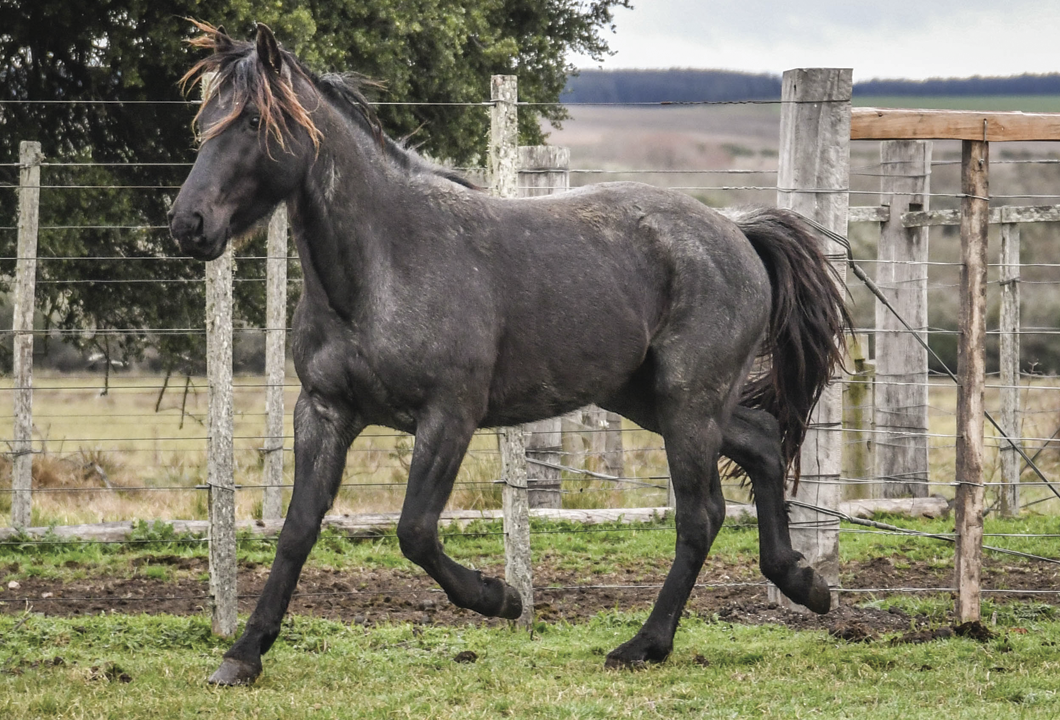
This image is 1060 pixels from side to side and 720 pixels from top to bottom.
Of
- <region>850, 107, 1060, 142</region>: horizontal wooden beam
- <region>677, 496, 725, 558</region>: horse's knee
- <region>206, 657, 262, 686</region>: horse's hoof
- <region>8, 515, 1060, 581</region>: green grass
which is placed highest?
<region>850, 107, 1060, 142</region>: horizontal wooden beam

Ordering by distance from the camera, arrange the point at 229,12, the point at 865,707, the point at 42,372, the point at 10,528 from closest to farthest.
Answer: the point at 865,707 → the point at 10,528 → the point at 229,12 → the point at 42,372

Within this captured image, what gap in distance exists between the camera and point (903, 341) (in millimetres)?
10758

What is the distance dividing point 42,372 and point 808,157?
26.9m

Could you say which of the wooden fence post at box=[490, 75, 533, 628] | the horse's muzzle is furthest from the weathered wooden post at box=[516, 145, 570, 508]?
the horse's muzzle

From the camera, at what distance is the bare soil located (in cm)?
682

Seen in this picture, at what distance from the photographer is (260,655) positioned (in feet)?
17.3

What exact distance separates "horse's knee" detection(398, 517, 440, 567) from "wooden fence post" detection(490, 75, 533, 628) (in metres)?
1.47

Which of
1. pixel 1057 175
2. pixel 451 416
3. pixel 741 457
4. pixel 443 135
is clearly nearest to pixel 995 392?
pixel 1057 175

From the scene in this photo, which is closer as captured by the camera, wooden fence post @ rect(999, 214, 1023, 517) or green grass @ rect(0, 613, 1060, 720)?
green grass @ rect(0, 613, 1060, 720)

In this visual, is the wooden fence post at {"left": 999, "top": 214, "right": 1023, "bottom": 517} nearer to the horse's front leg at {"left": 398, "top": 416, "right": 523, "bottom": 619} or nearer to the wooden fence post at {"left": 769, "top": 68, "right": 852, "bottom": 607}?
the wooden fence post at {"left": 769, "top": 68, "right": 852, "bottom": 607}

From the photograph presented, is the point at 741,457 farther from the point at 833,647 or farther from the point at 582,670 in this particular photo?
the point at 582,670

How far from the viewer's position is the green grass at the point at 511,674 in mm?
4664

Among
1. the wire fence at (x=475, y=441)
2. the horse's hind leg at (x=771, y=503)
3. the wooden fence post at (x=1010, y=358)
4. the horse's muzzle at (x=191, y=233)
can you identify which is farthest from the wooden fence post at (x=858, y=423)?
the horse's muzzle at (x=191, y=233)

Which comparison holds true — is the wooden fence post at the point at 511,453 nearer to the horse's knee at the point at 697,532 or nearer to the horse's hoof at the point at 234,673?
the horse's knee at the point at 697,532
